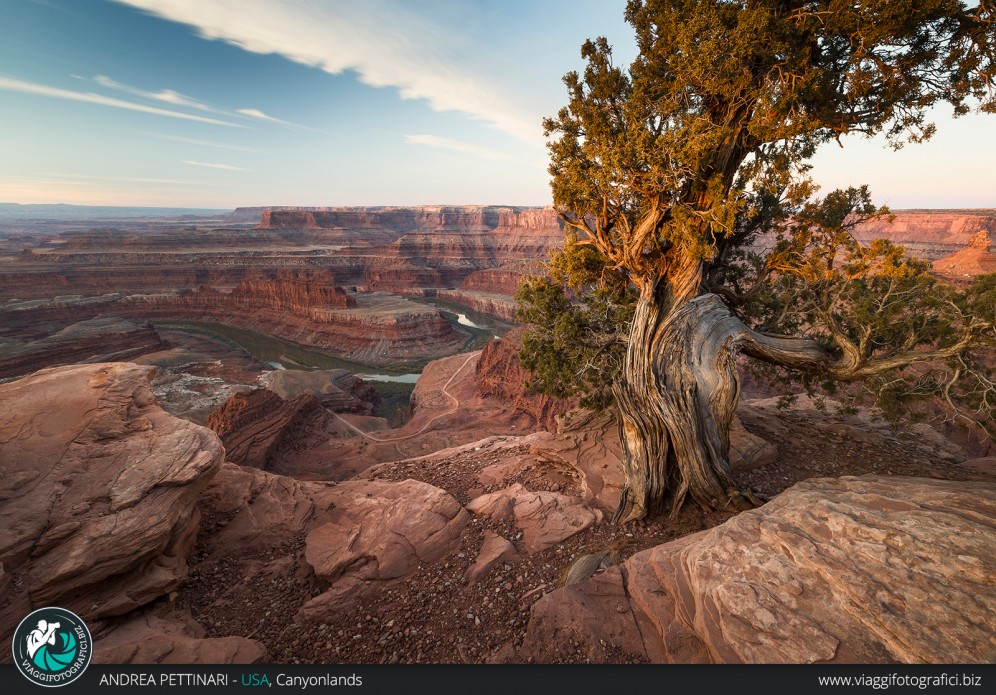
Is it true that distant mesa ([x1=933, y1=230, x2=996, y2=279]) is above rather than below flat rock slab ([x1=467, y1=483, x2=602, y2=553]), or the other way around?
above

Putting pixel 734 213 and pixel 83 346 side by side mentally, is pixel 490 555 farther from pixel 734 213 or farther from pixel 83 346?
pixel 83 346

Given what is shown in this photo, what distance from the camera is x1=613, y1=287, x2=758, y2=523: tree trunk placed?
25.9ft

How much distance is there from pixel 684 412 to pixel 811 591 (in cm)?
394

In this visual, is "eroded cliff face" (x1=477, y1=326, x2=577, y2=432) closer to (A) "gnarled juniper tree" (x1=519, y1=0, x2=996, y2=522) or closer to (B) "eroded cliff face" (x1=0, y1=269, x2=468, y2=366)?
(A) "gnarled juniper tree" (x1=519, y1=0, x2=996, y2=522)

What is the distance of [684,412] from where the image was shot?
7.93 metres

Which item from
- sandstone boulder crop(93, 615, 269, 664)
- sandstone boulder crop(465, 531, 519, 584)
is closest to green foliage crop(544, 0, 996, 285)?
sandstone boulder crop(465, 531, 519, 584)

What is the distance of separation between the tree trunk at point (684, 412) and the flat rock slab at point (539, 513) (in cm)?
88

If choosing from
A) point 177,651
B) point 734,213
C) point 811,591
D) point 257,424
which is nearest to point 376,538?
point 177,651

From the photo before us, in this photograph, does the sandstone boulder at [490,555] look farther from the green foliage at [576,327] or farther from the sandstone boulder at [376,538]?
the green foliage at [576,327]

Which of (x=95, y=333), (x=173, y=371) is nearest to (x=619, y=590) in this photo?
(x=173, y=371)

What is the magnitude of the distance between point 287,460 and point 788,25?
1060 inches

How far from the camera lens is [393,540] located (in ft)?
25.3

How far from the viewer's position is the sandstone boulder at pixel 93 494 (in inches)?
235

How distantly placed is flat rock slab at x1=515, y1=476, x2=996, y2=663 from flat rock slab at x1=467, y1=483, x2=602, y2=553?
209cm
